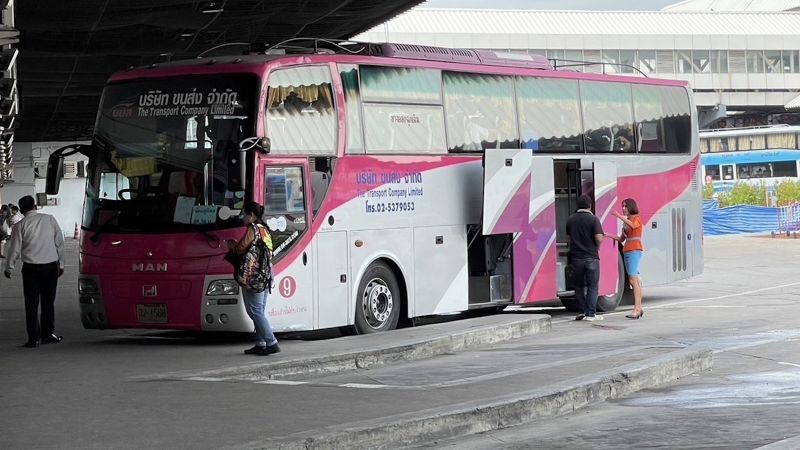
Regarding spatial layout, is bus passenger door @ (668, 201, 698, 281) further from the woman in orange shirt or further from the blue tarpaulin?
the blue tarpaulin

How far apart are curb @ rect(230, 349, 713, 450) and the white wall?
186 feet

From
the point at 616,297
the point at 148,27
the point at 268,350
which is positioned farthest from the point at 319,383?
the point at 148,27

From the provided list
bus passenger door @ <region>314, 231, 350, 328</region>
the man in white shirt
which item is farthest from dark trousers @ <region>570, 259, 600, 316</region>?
the man in white shirt

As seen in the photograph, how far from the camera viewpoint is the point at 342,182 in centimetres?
1628

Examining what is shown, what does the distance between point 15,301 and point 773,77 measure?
8480cm

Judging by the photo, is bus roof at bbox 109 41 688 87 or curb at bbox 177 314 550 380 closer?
curb at bbox 177 314 550 380

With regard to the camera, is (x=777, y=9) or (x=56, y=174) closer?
(x=56, y=174)

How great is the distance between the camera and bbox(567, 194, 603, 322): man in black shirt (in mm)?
18594

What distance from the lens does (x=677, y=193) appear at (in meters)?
22.8

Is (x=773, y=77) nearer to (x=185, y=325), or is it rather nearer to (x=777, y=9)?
(x=777, y=9)

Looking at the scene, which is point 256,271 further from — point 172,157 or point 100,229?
point 100,229

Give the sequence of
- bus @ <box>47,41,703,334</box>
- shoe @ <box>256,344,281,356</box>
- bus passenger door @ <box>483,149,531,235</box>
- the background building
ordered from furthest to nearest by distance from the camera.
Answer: the background building → bus passenger door @ <box>483,149,531,235</box> → bus @ <box>47,41,703,334</box> → shoe @ <box>256,344,281,356</box>

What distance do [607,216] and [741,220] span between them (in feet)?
116

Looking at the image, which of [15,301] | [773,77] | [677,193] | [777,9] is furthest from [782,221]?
[777,9]
